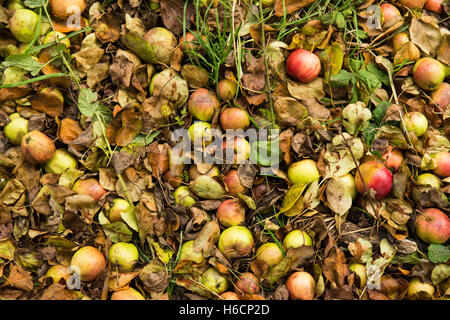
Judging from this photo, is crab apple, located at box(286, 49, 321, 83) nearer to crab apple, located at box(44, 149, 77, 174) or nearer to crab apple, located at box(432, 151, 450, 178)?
crab apple, located at box(432, 151, 450, 178)

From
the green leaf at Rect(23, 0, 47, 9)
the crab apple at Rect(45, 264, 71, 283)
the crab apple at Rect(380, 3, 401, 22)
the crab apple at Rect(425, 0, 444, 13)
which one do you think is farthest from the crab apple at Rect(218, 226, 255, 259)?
the crab apple at Rect(425, 0, 444, 13)

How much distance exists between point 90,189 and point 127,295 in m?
0.61

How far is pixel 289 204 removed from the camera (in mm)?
2039

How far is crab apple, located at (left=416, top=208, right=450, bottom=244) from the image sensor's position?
2012 millimetres

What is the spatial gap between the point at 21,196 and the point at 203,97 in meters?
1.16

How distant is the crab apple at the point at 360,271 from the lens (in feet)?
6.51

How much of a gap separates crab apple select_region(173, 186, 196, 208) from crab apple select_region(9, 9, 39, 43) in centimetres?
131

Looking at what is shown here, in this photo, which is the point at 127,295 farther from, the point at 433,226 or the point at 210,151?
the point at 433,226

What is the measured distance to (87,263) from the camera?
1975mm

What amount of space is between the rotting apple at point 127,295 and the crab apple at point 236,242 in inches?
18.8

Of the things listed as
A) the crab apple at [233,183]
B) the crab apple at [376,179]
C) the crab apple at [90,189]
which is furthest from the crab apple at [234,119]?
the crab apple at [90,189]

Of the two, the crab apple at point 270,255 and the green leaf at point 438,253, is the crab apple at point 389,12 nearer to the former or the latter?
the green leaf at point 438,253
